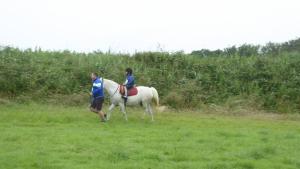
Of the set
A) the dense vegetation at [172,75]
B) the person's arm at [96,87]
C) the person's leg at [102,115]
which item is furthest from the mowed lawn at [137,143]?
the dense vegetation at [172,75]

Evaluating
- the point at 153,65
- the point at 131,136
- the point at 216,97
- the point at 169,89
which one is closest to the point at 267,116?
the point at 216,97

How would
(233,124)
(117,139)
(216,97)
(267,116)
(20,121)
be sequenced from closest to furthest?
1. (117,139)
2. (20,121)
3. (233,124)
4. (267,116)
5. (216,97)

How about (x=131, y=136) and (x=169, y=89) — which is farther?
(x=169, y=89)

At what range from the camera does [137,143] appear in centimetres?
1708

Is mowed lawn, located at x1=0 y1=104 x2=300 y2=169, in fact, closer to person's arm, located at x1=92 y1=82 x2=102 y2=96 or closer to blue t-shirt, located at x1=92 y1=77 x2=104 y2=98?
blue t-shirt, located at x1=92 y1=77 x2=104 y2=98

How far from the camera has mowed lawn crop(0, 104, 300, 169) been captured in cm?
1436

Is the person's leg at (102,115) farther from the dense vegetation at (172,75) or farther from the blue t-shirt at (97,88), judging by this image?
the dense vegetation at (172,75)

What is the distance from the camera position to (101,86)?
23406 millimetres

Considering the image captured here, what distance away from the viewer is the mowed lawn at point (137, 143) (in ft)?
47.1

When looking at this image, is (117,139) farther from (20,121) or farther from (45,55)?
(45,55)

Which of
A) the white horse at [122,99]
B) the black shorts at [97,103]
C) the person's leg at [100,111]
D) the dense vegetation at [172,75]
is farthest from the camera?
the dense vegetation at [172,75]

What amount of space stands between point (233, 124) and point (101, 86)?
5.96 m

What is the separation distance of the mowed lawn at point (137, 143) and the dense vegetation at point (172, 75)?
614 cm

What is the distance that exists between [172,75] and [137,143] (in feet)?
55.8
